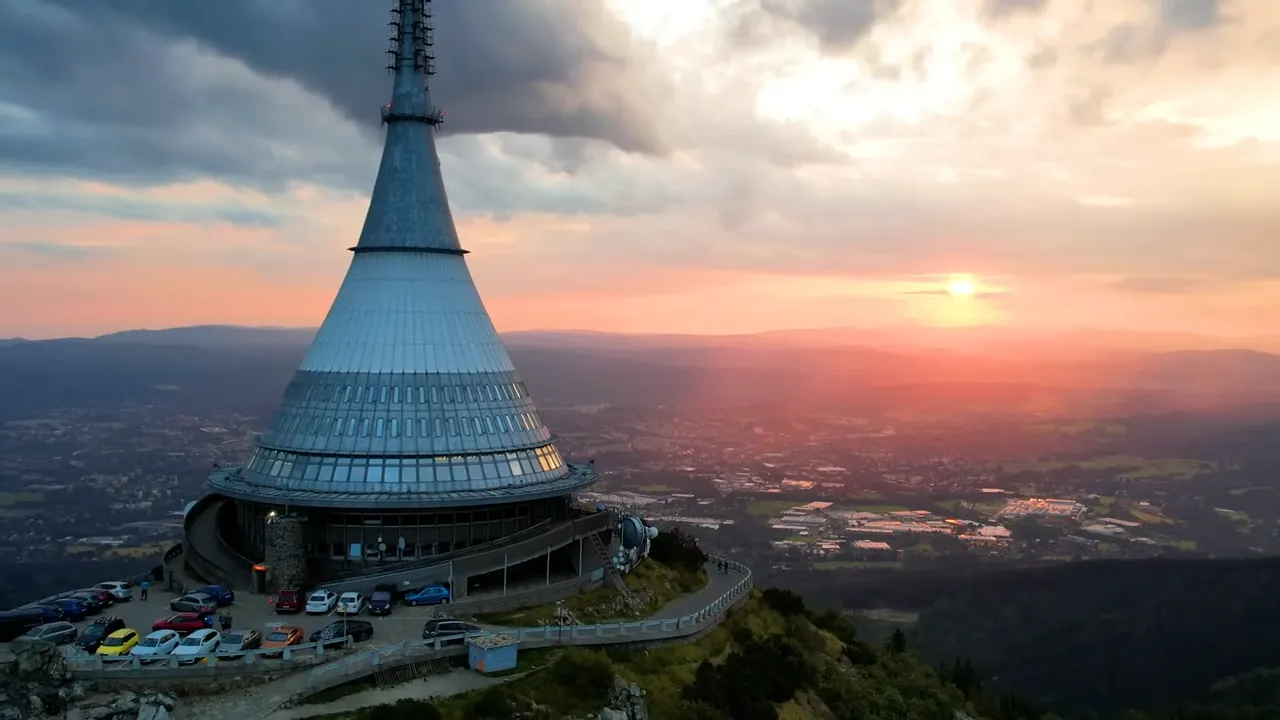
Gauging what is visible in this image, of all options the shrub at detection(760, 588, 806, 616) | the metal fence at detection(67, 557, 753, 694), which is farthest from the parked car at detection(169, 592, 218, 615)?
the shrub at detection(760, 588, 806, 616)

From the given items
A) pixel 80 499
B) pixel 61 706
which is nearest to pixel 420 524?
pixel 61 706

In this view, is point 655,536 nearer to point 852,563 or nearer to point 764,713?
point 764,713

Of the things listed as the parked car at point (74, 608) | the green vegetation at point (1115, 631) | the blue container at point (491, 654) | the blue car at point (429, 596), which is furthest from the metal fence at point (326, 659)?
the green vegetation at point (1115, 631)

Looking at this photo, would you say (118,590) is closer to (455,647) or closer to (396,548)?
(396,548)

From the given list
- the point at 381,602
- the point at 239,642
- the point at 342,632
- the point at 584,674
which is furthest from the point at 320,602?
the point at 584,674

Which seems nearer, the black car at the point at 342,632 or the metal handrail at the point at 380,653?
the metal handrail at the point at 380,653

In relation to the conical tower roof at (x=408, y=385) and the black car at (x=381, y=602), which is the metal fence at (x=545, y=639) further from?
the conical tower roof at (x=408, y=385)
